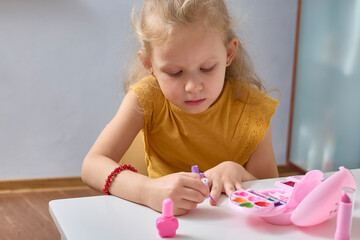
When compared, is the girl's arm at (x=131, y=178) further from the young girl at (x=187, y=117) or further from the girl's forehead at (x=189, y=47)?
the girl's forehead at (x=189, y=47)

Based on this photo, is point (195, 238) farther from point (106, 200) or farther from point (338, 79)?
point (338, 79)

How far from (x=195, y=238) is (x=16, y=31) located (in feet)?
6.33

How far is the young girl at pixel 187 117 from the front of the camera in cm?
77

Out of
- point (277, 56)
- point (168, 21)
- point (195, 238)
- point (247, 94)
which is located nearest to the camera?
point (195, 238)

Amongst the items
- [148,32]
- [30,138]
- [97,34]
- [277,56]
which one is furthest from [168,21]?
[277,56]

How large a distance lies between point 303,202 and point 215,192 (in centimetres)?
17

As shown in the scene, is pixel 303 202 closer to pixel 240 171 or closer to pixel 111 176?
pixel 240 171

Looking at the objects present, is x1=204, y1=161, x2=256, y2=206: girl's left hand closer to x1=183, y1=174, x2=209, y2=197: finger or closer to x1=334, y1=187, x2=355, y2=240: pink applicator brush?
x1=183, y1=174, x2=209, y2=197: finger

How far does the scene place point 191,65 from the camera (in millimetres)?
850

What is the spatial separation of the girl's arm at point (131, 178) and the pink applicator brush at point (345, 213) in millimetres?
215

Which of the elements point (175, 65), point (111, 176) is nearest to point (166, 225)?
point (111, 176)

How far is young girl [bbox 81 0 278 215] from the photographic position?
0.77 metres

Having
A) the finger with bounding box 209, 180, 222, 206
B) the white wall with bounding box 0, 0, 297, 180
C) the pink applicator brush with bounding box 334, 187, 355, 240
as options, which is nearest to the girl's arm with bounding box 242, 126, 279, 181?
the finger with bounding box 209, 180, 222, 206

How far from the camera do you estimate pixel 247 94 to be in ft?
3.71
